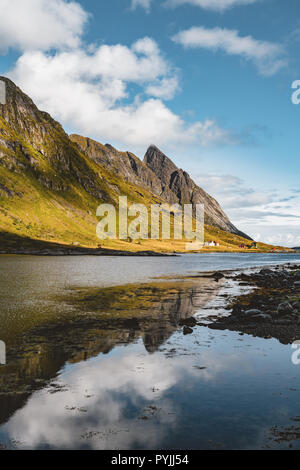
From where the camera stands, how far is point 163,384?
52.4 feet

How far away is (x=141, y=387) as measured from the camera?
51.4 feet

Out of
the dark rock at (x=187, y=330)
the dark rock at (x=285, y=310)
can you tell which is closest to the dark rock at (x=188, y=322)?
the dark rock at (x=187, y=330)

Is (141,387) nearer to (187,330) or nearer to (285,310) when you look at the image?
(187,330)

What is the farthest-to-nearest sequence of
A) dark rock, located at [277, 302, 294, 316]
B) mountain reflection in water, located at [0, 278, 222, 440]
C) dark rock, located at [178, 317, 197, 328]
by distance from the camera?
dark rock, located at [277, 302, 294, 316]
dark rock, located at [178, 317, 197, 328]
mountain reflection in water, located at [0, 278, 222, 440]

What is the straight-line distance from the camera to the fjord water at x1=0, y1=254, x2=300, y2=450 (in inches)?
451

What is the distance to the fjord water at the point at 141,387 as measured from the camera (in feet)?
37.6

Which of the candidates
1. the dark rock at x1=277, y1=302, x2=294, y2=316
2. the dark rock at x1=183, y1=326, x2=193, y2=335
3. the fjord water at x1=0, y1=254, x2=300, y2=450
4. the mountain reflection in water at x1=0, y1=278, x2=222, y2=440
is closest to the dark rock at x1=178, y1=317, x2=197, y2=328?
the mountain reflection in water at x1=0, y1=278, x2=222, y2=440

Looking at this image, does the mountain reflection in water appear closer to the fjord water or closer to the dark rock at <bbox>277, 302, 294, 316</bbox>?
the fjord water

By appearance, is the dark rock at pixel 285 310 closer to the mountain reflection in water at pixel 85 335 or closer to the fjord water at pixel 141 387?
the fjord water at pixel 141 387

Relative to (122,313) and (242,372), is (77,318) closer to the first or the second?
(122,313)

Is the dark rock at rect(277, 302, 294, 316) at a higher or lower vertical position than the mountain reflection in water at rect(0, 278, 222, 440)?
higher
